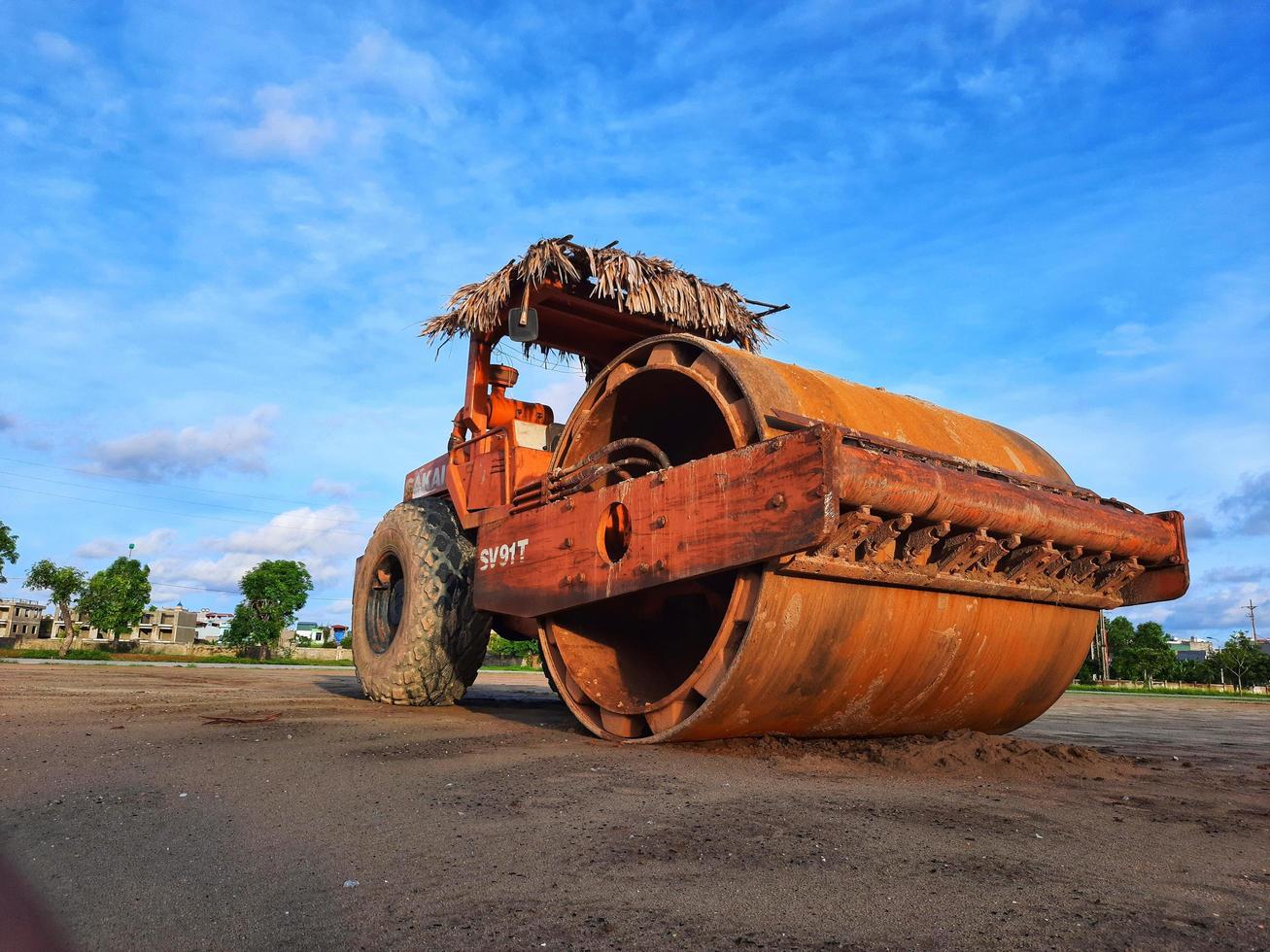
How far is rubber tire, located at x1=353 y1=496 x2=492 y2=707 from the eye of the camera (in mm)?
6945

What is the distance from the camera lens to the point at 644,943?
184cm

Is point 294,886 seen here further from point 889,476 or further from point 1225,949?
point 889,476

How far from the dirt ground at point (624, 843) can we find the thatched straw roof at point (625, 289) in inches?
122

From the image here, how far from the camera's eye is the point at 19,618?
78.7 metres

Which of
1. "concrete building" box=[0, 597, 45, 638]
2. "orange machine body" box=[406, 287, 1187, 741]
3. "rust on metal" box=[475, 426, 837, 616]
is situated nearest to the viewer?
"rust on metal" box=[475, 426, 837, 616]

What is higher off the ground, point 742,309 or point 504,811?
point 742,309

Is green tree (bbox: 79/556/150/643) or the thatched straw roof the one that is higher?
the thatched straw roof

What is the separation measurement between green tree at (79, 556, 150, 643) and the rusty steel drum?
50133 millimetres

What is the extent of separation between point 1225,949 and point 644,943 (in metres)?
1.18

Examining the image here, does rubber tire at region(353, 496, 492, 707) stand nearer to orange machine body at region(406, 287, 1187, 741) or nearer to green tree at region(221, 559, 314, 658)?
orange machine body at region(406, 287, 1187, 741)

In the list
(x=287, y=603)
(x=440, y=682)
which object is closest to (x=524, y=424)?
(x=440, y=682)

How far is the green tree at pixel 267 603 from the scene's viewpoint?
192 ft

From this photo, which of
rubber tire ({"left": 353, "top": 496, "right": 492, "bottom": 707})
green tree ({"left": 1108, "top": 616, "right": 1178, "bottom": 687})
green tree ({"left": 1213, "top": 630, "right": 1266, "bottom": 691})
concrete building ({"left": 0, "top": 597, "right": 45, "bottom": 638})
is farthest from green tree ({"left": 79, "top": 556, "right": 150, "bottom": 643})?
green tree ({"left": 1213, "top": 630, "right": 1266, "bottom": 691})

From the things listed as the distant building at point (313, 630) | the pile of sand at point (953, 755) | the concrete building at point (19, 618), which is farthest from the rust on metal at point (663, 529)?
the distant building at point (313, 630)
